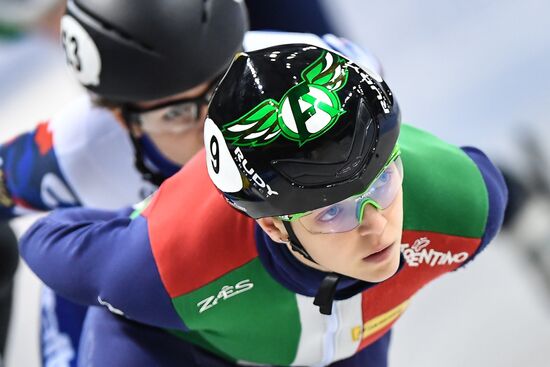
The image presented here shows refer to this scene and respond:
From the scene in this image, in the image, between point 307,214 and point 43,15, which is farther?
point 43,15

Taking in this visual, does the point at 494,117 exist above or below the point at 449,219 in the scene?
below

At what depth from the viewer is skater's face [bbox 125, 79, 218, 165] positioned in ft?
6.54

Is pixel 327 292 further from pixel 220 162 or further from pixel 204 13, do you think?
pixel 204 13

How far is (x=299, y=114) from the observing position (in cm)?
127

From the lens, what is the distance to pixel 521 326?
2357 mm

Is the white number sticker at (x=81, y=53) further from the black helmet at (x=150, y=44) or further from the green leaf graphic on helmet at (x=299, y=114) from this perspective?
the green leaf graphic on helmet at (x=299, y=114)

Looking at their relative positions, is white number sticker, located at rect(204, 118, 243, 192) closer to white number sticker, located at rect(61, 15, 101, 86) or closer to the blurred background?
white number sticker, located at rect(61, 15, 101, 86)

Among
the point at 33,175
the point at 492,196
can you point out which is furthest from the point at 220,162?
the point at 33,175

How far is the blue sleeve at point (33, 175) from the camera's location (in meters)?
2.15

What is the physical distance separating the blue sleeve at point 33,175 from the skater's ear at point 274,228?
0.82 m

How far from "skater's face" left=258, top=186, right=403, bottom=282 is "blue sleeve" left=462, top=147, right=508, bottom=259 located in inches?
10.1

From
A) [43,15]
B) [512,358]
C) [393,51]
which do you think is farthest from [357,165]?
[43,15]

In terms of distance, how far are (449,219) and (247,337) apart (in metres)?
0.36

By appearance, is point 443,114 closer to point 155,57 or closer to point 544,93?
point 544,93
